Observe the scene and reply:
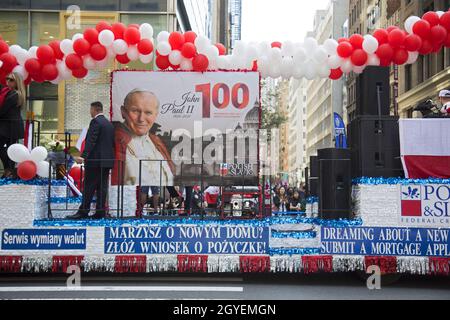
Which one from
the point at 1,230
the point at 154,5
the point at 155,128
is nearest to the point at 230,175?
the point at 155,128

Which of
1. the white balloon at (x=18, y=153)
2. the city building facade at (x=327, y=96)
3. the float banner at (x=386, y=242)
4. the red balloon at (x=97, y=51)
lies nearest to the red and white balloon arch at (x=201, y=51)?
the red balloon at (x=97, y=51)

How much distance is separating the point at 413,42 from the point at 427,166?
229 centimetres

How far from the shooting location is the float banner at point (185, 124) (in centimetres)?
895

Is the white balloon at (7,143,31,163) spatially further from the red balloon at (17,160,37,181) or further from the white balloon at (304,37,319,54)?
the white balloon at (304,37,319,54)

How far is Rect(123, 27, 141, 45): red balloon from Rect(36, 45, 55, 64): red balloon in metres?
1.20

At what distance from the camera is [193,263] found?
7.33m

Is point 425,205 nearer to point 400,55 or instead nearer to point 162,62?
point 400,55

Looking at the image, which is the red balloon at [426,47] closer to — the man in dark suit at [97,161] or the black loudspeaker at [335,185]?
the black loudspeaker at [335,185]

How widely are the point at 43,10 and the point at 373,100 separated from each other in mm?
15780

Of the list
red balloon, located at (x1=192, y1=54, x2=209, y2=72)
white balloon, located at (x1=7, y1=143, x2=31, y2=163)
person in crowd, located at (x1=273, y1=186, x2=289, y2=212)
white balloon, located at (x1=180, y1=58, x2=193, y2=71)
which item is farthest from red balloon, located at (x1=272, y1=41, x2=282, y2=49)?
person in crowd, located at (x1=273, y1=186, x2=289, y2=212)

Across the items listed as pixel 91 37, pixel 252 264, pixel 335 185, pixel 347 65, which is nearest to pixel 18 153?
pixel 91 37

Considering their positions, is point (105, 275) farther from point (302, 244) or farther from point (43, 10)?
point (43, 10)

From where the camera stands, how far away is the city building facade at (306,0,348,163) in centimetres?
6419

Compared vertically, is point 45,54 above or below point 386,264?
above
